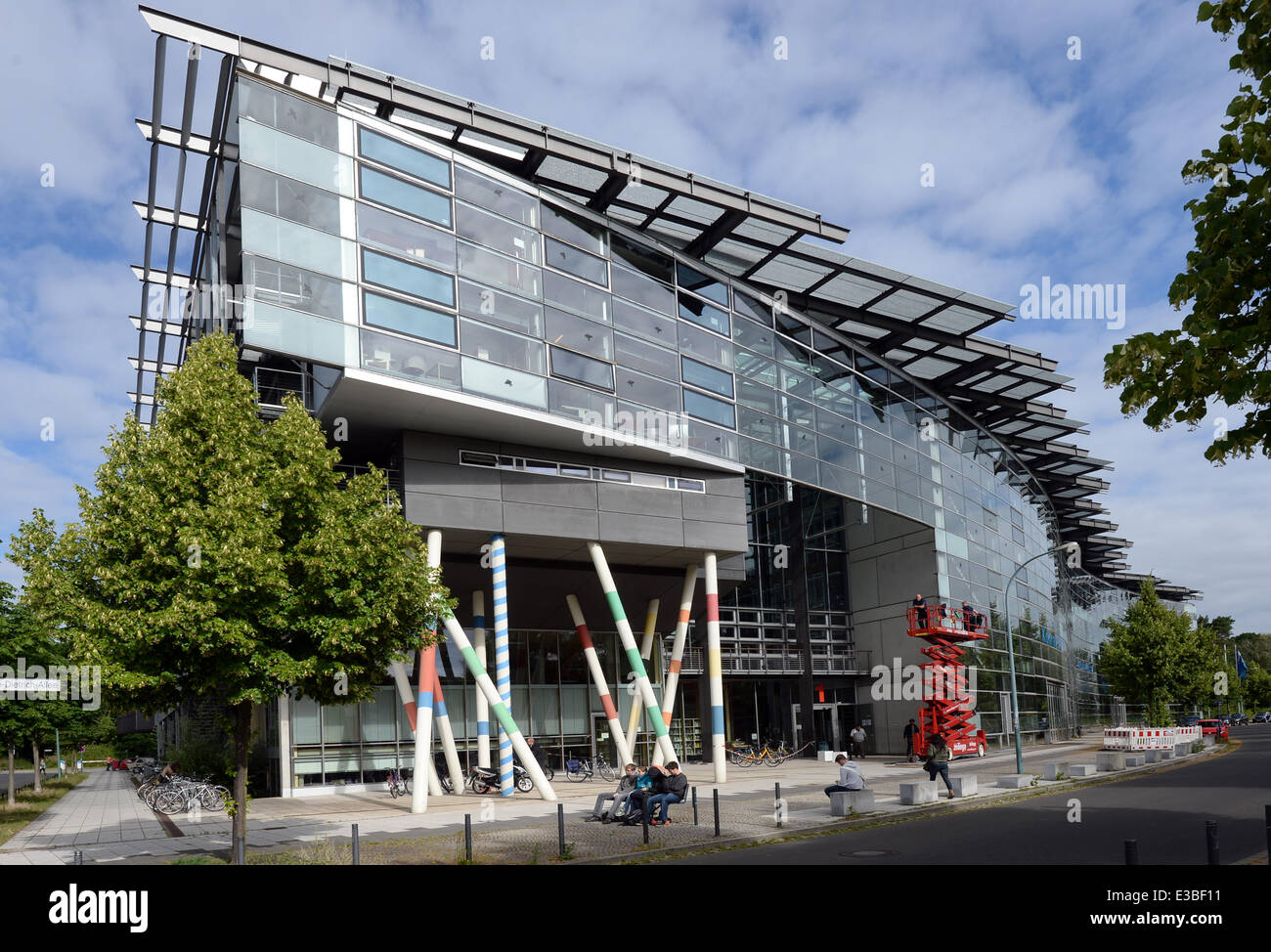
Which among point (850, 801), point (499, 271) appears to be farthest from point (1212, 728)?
point (499, 271)

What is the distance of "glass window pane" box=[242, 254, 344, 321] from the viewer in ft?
73.6

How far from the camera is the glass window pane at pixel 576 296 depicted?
2878cm

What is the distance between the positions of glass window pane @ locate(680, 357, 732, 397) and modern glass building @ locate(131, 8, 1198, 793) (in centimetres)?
10

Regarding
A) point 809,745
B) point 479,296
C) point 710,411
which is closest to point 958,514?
point 809,745

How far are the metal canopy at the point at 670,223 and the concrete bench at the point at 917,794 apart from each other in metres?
17.3

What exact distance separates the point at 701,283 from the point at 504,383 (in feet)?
34.1

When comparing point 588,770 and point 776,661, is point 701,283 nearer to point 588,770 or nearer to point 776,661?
point 588,770

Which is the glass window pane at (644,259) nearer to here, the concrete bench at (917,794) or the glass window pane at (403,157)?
the glass window pane at (403,157)

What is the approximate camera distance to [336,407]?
2508 centimetres

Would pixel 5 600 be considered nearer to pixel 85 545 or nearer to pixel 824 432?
pixel 85 545

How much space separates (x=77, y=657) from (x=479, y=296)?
1465cm

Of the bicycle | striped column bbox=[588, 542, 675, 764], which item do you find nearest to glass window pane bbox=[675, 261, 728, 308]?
striped column bbox=[588, 542, 675, 764]

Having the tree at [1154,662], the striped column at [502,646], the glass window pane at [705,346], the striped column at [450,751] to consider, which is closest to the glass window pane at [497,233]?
the glass window pane at [705,346]

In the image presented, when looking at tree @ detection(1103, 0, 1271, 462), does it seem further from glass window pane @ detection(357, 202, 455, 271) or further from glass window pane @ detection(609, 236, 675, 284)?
glass window pane @ detection(609, 236, 675, 284)
